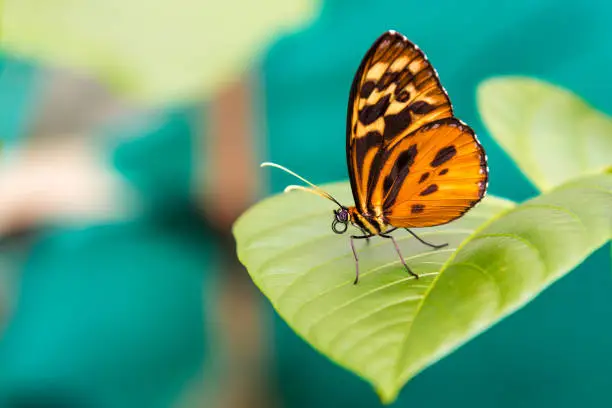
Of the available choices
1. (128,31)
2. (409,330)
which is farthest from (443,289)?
(128,31)

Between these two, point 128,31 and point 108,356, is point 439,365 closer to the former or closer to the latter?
point 108,356

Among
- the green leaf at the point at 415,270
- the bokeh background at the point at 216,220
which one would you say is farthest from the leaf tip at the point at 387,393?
the bokeh background at the point at 216,220

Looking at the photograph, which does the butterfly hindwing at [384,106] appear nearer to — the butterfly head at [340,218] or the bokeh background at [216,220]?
the butterfly head at [340,218]

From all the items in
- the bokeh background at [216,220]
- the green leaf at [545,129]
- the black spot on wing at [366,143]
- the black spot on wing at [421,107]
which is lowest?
the bokeh background at [216,220]

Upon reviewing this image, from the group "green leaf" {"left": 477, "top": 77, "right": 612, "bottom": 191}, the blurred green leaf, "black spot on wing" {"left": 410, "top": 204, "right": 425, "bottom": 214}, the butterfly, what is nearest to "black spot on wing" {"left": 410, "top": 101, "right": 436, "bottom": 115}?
the butterfly

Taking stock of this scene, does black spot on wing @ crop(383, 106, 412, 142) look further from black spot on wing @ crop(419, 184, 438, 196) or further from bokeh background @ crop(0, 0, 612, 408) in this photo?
bokeh background @ crop(0, 0, 612, 408)

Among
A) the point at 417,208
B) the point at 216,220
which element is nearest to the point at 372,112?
the point at 417,208
